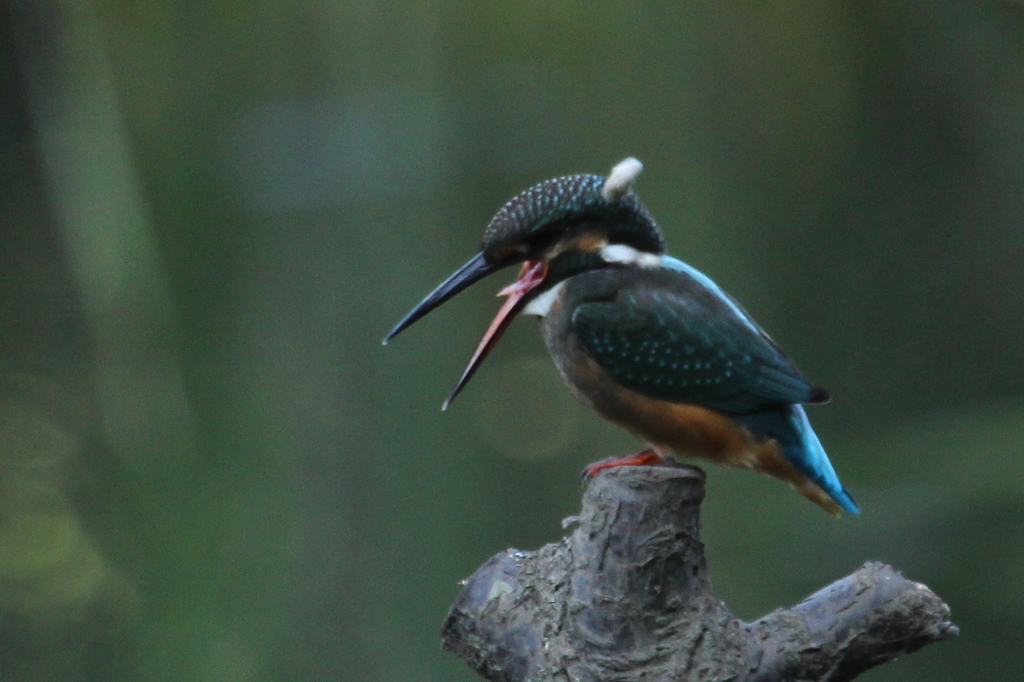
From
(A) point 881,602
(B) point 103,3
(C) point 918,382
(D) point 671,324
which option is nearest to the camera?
(A) point 881,602

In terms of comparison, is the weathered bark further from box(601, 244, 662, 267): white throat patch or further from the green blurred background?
the green blurred background

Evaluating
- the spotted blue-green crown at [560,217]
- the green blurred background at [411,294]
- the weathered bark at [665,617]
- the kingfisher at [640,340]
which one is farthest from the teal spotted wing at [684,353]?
the green blurred background at [411,294]

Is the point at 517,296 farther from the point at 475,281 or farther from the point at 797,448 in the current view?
the point at 797,448

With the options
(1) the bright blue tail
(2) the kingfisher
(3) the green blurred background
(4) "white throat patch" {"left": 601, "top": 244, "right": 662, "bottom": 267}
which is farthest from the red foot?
(3) the green blurred background

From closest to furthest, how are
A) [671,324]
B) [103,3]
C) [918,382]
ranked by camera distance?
[671,324] → [103,3] → [918,382]

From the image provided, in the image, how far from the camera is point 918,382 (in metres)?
3.18

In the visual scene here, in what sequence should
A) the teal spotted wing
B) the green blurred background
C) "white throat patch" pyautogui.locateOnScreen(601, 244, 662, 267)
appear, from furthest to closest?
1. the green blurred background
2. "white throat patch" pyautogui.locateOnScreen(601, 244, 662, 267)
3. the teal spotted wing

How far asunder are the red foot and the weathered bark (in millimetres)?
210

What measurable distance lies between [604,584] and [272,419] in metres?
1.85

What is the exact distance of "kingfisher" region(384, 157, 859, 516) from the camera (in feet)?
4.98

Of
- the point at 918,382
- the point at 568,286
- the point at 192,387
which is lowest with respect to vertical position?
the point at 918,382

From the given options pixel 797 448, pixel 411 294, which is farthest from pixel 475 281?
pixel 411 294

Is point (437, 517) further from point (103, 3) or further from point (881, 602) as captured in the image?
point (881, 602)

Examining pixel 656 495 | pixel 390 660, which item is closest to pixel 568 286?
pixel 656 495
